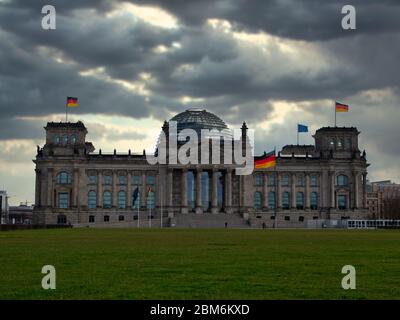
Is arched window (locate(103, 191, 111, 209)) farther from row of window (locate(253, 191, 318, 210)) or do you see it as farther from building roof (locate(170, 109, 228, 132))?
row of window (locate(253, 191, 318, 210))

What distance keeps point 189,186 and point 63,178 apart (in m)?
33.1

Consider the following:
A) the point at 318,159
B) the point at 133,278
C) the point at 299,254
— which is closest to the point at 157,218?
the point at 318,159

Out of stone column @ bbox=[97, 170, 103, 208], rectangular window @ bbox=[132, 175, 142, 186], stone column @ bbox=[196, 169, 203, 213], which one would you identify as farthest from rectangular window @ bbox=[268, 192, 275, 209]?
stone column @ bbox=[97, 170, 103, 208]

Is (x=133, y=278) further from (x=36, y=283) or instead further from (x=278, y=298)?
(x=278, y=298)

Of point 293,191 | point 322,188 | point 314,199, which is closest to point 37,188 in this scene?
point 293,191

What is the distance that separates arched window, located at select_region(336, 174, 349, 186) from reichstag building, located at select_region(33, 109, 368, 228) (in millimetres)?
261

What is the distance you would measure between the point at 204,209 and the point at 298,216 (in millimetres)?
24187

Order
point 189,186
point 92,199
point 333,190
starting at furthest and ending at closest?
point 189,186 → point 333,190 → point 92,199

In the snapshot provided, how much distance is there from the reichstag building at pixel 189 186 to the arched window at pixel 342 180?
0.26 meters

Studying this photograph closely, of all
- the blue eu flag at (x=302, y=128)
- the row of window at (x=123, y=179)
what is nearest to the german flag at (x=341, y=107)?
the blue eu flag at (x=302, y=128)

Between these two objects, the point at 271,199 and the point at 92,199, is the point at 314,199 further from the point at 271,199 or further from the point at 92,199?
the point at 92,199

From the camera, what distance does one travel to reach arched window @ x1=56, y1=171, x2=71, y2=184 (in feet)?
589

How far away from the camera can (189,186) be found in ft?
622

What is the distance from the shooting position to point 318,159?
186m
